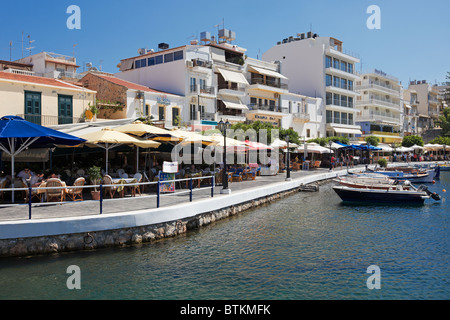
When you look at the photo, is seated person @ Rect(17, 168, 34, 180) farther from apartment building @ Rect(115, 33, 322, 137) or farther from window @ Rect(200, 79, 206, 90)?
window @ Rect(200, 79, 206, 90)

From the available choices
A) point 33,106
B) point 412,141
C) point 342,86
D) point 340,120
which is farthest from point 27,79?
point 412,141

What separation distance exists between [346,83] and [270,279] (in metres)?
57.6

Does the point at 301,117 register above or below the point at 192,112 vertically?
above

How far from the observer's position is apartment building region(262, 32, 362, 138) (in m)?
55.8

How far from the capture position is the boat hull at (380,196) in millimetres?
21469

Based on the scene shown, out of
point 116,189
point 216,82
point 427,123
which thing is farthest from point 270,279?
point 427,123

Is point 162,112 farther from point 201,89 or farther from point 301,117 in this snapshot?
point 301,117

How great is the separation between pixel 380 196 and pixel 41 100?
2289cm

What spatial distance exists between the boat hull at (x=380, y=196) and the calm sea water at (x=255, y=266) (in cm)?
662

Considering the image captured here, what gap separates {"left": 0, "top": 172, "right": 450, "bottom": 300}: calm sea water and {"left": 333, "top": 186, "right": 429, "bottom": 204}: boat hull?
261 inches

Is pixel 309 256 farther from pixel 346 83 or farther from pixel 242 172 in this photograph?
pixel 346 83

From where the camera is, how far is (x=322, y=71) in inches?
2186

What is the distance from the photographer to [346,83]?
61.5 metres

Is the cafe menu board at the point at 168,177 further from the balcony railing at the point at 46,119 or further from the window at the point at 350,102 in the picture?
the window at the point at 350,102
